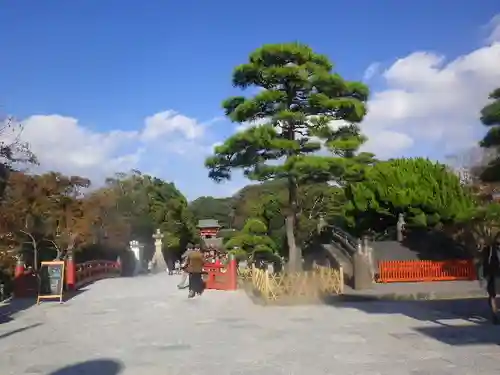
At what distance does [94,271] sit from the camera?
1088 inches

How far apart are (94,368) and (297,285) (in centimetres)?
871

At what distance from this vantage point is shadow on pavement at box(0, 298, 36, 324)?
14008 millimetres

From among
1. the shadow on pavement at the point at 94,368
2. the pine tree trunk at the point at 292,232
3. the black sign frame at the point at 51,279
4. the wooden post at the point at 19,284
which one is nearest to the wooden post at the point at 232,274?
the pine tree trunk at the point at 292,232

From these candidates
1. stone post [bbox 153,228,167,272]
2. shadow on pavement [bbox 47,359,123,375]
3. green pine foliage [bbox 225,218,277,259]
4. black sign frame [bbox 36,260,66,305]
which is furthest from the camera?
stone post [bbox 153,228,167,272]

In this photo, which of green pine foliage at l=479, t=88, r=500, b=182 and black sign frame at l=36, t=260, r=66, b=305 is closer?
green pine foliage at l=479, t=88, r=500, b=182

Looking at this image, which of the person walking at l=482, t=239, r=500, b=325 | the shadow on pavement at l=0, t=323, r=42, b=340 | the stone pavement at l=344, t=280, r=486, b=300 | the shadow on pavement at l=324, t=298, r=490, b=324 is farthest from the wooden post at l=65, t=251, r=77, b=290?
the person walking at l=482, t=239, r=500, b=325

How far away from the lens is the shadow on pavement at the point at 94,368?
7.47 metres

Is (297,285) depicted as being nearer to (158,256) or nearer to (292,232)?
(292,232)

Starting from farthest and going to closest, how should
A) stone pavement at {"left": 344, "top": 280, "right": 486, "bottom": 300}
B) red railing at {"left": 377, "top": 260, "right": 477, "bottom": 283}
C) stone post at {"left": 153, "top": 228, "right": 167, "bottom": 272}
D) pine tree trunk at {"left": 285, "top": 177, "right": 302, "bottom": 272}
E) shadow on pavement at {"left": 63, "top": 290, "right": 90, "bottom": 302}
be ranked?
stone post at {"left": 153, "top": 228, "right": 167, "bottom": 272} < red railing at {"left": 377, "top": 260, "right": 477, "bottom": 283} < shadow on pavement at {"left": 63, "top": 290, "right": 90, "bottom": 302} < pine tree trunk at {"left": 285, "top": 177, "right": 302, "bottom": 272} < stone pavement at {"left": 344, "top": 280, "right": 486, "bottom": 300}

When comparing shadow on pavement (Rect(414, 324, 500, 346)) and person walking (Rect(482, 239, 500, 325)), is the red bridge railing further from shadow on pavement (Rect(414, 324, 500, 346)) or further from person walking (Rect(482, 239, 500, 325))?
person walking (Rect(482, 239, 500, 325))

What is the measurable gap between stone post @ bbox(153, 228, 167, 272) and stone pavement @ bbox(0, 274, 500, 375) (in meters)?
24.0

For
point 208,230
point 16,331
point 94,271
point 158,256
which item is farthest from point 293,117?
point 208,230

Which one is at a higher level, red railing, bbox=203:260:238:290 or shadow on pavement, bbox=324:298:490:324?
red railing, bbox=203:260:238:290

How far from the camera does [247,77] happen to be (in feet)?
56.9
